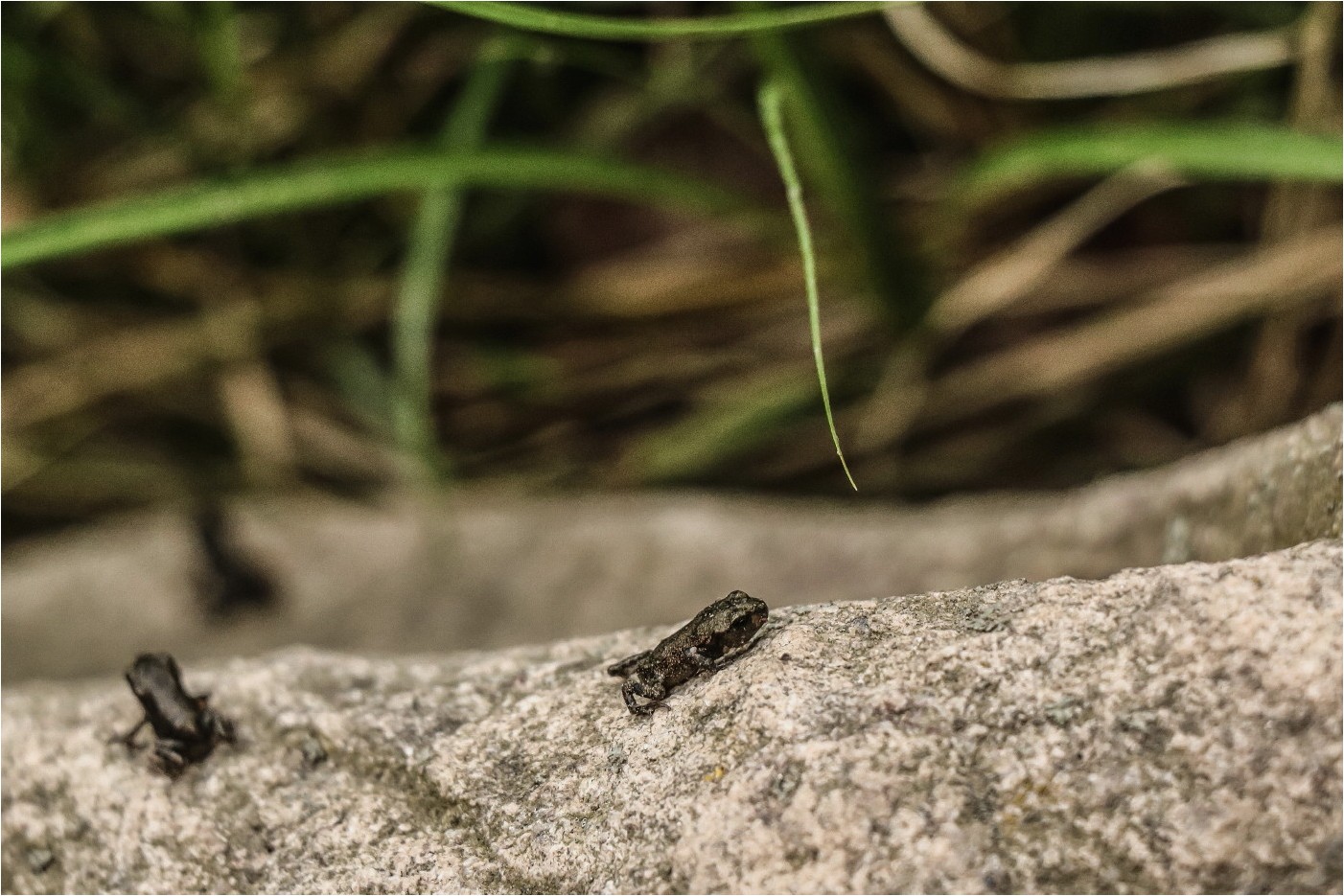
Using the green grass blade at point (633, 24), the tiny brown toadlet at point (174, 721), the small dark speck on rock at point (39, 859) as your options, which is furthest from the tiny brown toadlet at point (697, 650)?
the small dark speck on rock at point (39, 859)

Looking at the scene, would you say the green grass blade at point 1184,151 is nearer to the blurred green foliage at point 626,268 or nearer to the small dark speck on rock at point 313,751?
the blurred green foliage at point 626,268

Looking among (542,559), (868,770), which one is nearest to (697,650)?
(868,770)

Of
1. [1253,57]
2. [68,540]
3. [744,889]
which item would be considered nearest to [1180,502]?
[744,889]

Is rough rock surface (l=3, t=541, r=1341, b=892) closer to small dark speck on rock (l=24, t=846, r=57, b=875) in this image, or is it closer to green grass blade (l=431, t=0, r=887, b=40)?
small dark speck on rock (l=24, t=846, r=57, b=875)

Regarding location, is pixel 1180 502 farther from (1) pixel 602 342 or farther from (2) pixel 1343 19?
(1) pixel 602 342

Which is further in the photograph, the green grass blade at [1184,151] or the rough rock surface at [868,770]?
the green grass blade at [1184,151]

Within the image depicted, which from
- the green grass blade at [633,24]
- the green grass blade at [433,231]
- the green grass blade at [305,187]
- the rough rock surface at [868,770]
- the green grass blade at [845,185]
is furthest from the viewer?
the green grass blade at [433,231]

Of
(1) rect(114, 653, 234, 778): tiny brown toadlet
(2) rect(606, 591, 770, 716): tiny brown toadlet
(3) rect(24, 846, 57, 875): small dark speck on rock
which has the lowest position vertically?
(2) rect(606, 591, 770, 716): tiny brown toadlet

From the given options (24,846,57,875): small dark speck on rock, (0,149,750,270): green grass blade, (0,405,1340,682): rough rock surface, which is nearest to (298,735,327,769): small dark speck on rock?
(24,846,57,875): small dark speck on rock
